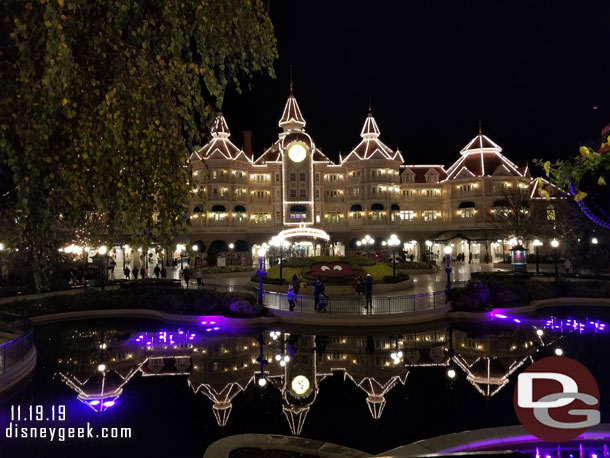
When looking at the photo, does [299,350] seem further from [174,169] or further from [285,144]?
[285,144]

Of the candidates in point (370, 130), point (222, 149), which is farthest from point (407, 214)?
point (222, 149)

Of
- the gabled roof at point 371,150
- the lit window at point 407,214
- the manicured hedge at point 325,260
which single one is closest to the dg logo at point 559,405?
the manicured hedge at point 325,260

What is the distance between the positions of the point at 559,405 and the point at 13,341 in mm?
15715

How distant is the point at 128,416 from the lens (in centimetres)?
1084

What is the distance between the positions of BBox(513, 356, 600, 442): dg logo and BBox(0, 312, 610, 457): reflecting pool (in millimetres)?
681

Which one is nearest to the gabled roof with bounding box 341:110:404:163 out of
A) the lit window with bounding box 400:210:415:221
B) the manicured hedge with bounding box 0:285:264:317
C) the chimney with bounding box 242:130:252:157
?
the lit window with bounding box 400:210:415:221

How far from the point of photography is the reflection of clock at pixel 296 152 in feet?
Answer: 188

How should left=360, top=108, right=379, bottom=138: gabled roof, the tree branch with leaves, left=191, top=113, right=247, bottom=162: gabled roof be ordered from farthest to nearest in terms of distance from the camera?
left=360, top=108, right=379, bottom=138: gabled roof < left=191, top=113, right=247, bottom=162: gabled roof < the tree branch with leaves

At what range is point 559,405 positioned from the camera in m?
8.29

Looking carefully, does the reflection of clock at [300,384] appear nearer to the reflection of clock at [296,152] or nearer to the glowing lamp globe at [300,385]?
the glowing lamp globe at [300,385]

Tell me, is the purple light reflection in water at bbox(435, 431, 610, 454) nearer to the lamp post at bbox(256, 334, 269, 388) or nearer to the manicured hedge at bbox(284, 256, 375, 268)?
the lamp post at bbox(256, 334, 269, 388)

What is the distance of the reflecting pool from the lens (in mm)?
9891

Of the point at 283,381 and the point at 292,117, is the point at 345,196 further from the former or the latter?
the point at 283,381

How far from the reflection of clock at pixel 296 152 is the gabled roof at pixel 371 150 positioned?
7.35 meters
